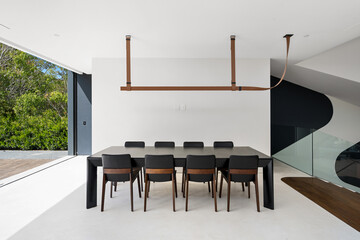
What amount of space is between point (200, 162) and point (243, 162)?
0.62m

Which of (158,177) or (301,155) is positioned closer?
(158,177)

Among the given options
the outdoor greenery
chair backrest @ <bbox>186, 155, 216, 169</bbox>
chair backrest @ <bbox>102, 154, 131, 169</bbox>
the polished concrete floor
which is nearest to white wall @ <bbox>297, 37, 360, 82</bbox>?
the polished concrete floor

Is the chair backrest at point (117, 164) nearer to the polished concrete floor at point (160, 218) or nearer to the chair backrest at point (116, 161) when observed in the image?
the chair backrest at point (116, 161)

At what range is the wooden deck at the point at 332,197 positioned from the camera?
2838 millimetres

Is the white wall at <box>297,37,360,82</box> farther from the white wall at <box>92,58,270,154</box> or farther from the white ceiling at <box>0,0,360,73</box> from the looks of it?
the white wall at <box>92,58,270,154</box>

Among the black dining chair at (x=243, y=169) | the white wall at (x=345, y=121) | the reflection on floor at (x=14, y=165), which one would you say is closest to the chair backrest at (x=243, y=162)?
the black dining chair at (x=243, y=169)

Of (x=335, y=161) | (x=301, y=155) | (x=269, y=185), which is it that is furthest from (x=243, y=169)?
(x=301, y=155)

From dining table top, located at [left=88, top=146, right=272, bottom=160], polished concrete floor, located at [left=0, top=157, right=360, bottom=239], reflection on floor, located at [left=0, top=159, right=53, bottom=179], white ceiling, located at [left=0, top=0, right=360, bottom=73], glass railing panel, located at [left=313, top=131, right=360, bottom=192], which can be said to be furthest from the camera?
glass railing panel, located at [left=313, top=131, right=360, bottom=192]

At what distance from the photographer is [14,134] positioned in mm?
4738

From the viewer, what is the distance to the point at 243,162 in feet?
9.73

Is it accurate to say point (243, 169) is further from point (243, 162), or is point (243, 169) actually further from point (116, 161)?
point (116, 161)

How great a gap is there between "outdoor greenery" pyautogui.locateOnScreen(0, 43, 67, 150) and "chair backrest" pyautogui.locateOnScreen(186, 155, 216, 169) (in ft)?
13.3

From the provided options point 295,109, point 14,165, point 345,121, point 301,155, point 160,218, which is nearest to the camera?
point 160,218

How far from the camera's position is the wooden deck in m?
2.84
